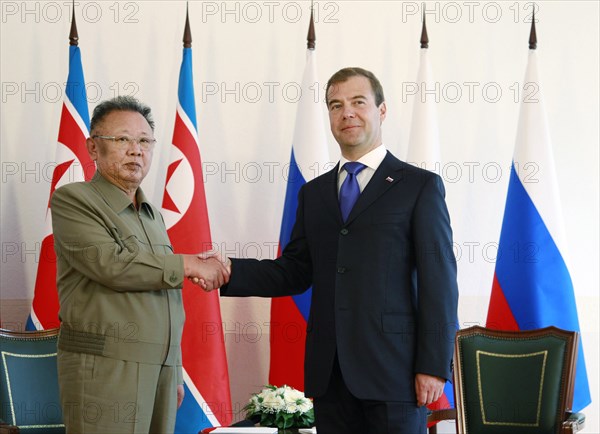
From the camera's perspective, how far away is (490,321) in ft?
14.0

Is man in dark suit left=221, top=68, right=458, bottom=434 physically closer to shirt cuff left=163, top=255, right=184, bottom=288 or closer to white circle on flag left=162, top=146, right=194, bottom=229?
shirt cuff left=163, top=255, right=184, bottom=288

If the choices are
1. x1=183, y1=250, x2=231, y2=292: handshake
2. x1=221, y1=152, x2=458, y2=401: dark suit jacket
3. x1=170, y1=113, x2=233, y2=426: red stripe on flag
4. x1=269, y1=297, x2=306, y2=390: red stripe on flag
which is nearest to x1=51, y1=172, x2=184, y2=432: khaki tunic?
x1=183, y1=250, x2=231, y2=292: handshake

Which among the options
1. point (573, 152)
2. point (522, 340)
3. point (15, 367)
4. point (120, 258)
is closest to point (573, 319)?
point (522, 340)

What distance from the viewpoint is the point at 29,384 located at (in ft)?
12.3

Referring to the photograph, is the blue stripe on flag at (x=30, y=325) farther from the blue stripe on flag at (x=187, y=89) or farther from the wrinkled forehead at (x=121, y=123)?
the wrinkled forehead at (x=121, y=123)

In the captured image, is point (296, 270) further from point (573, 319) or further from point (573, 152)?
point (573, 152)

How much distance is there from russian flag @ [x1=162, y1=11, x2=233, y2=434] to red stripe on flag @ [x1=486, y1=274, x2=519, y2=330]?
4.84ft

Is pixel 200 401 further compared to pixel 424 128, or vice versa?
pixel 424 128

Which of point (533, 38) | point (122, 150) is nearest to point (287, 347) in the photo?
point (122, 150)

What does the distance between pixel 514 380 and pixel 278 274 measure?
1.47 m

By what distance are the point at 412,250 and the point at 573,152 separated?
7.80 ft

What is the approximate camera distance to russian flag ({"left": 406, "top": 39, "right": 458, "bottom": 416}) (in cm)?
443

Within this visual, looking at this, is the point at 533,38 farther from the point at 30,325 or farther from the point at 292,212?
the point at 30,325

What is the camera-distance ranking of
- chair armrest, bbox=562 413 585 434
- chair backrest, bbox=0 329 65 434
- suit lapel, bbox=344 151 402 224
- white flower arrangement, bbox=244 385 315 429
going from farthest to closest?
chair backrest, bbox=0 329 65 434 → chair armrest, bbox=562 413 585 434 → white flower arrangement, bbox=244 385 315 429 → suit lapel, bbox=344 151 402 224
